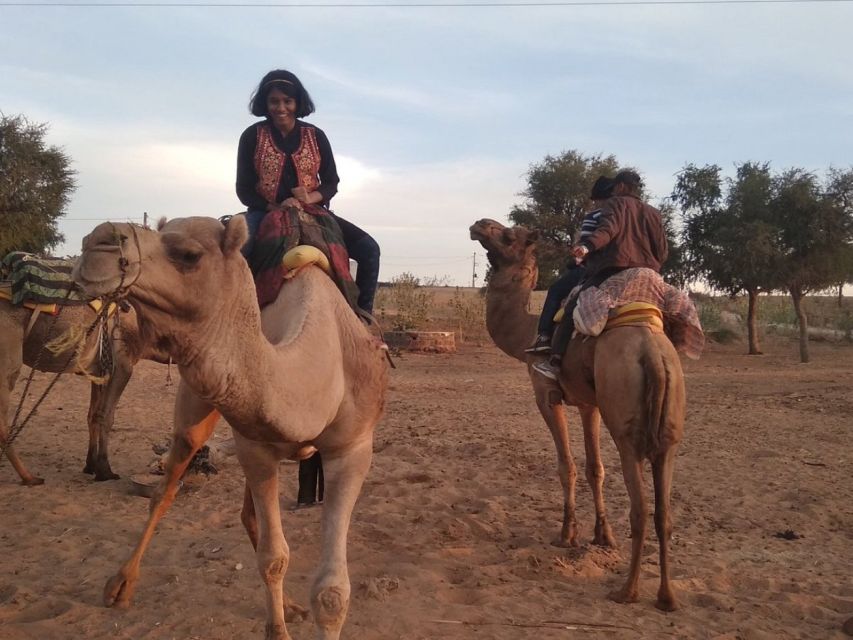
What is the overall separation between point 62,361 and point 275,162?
178 inches

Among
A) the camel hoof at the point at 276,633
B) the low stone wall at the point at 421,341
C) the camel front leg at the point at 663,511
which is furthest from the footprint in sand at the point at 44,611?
the low stone wall at the point at 421,341

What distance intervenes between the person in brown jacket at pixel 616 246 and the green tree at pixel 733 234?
2028cm

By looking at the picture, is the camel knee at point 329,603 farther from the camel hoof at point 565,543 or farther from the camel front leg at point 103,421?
the camel front leg at point 103,421

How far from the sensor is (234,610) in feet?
14.0

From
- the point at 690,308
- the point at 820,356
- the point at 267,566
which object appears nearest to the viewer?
the point at 267,566

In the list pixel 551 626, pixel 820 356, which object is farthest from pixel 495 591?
pixel 820 356

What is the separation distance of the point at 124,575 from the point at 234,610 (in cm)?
75

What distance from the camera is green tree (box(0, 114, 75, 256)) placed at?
935 inches

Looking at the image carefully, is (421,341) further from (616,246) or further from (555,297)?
(616,246)

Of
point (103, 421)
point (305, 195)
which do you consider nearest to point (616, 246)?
point (305, 195)

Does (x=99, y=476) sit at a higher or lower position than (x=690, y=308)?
lower

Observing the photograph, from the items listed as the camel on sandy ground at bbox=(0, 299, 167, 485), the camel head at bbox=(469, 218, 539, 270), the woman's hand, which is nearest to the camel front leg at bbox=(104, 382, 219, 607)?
the woman's hand

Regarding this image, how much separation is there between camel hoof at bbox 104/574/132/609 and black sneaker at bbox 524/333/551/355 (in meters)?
3.42

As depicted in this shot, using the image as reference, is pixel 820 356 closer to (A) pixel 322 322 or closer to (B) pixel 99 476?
(B) pixel 99 476
